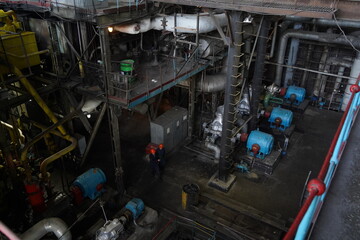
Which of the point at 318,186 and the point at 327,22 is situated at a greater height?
the point at 318,186

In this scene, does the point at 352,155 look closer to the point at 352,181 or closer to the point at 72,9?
the point at 352,181

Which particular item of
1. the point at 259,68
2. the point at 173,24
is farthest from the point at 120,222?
the point at 259,68

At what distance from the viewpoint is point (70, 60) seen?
495 inches

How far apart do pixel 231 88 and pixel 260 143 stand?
12.4ft

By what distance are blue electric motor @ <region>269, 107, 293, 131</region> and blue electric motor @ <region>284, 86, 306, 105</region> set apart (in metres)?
3.19

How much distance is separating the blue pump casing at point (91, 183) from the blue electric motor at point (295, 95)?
12.5m

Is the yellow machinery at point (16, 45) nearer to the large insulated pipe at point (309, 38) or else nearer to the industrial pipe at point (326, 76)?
the large insulated pipe at point (309, 38)

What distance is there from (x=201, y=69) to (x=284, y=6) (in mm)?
5211

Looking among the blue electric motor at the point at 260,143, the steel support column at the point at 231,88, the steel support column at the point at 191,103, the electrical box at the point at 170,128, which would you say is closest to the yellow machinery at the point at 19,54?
the electrical box at the point at 170,128

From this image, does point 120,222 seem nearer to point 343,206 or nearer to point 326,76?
point 343,206

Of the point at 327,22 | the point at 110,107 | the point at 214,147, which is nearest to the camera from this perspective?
the point at 110,107

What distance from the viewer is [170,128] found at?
49.0 ft

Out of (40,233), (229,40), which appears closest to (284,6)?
(229,40)

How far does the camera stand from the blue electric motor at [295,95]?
19141mm
